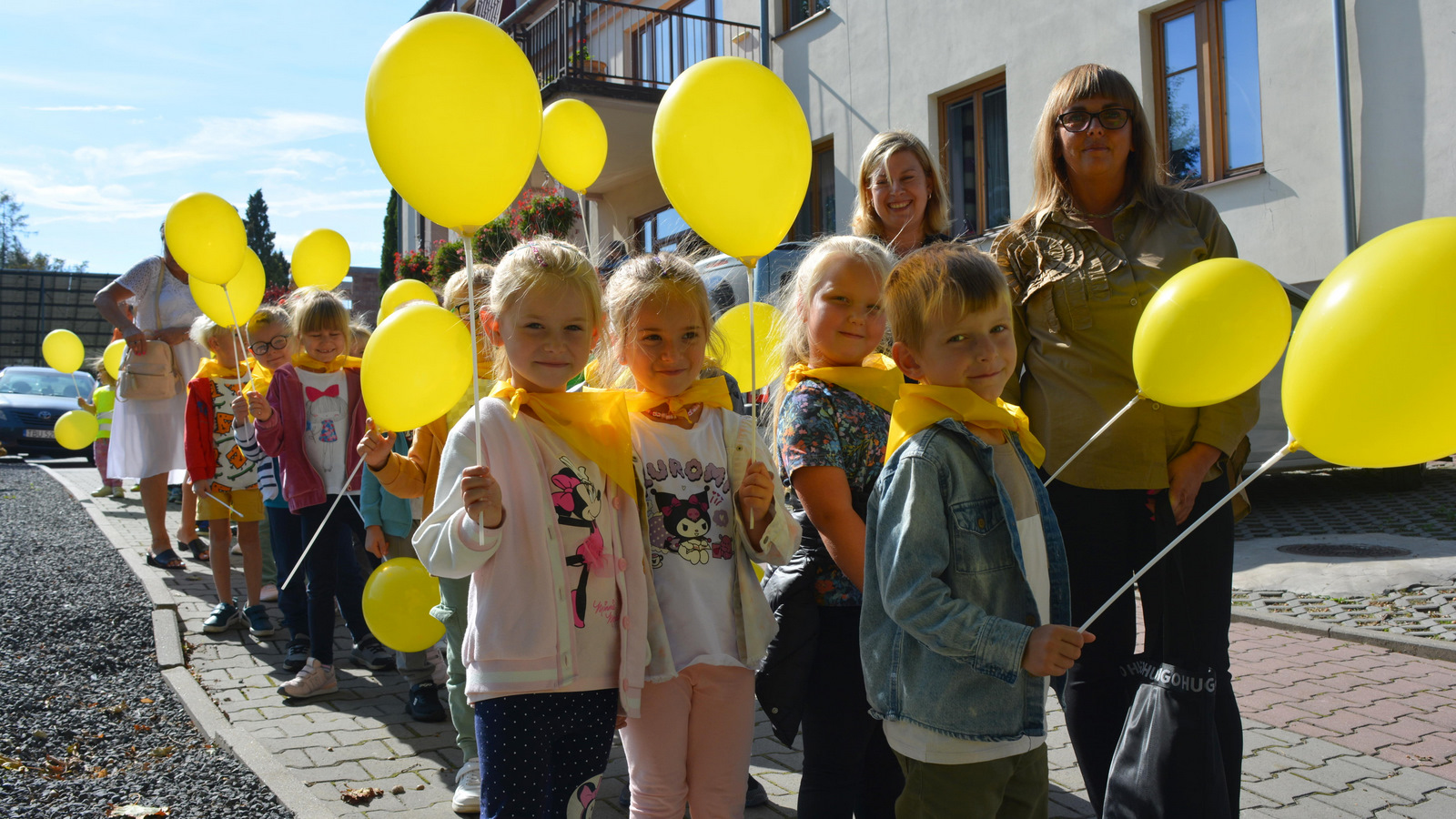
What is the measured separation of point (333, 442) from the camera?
14.9ft

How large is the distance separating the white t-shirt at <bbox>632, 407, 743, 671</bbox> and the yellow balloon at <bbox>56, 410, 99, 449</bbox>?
13.4m

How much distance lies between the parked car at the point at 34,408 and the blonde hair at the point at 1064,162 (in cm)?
2009

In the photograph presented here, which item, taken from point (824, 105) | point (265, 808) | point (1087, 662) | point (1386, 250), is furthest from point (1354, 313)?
point (824, 105)

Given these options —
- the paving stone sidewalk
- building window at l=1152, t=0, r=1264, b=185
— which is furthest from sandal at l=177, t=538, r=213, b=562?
building window at l=1152, t=0, r=1264, b=185

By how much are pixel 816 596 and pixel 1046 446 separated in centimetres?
73

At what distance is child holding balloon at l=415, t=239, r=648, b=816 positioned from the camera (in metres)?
2.14

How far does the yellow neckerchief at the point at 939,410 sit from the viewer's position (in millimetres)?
2029

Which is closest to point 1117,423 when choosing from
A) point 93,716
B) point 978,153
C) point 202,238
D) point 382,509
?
point 382,509

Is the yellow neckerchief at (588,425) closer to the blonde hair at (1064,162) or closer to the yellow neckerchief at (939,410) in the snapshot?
the yellow neckerchief at (939,410)

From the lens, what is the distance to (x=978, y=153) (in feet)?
36.9

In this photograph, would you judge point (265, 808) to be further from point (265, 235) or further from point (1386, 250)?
point (265, 235)

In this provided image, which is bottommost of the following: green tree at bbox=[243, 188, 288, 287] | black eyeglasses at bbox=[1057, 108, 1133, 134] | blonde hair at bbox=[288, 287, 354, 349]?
blonde hair at bbox=[288, 287, 354, 349]

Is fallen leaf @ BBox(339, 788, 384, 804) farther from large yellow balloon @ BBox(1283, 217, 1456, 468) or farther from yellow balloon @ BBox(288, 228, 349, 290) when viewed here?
large yellow balloon @ BBox(1283, 217, 1456, 468)

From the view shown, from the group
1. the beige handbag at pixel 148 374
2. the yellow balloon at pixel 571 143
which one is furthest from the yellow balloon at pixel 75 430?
the yellow balloon at pixel 571 143
